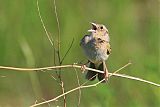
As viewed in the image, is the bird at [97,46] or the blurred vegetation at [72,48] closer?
the bird at [97,46]

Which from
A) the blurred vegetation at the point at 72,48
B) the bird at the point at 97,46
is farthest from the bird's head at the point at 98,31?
the blurred vegetation at the point at 72,48

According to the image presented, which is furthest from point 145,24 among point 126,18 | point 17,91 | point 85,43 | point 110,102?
point 85,43

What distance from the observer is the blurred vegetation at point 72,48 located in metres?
8.62

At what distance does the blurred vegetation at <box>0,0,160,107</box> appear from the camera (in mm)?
8617

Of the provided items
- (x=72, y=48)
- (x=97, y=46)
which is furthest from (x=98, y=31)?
(x=72, y=48)

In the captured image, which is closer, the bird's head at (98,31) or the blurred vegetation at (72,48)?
the bird's head at (98,31)

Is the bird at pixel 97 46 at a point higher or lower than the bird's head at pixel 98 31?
lower

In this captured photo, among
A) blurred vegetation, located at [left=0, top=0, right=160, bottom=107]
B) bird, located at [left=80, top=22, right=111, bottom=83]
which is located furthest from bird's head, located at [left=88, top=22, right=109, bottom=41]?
blurred vegetation, located at [left=0, top=0, right=160, bottom=107]

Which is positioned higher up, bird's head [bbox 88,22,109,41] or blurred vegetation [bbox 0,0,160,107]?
bird's head [bbox 88,22,109,41]

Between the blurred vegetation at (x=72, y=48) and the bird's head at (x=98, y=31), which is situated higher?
the bird's head at (x=98, y=31)

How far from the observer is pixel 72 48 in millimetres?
9625

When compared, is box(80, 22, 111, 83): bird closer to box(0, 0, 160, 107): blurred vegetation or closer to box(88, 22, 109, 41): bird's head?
box(88, 22, 109, 41): bird's head

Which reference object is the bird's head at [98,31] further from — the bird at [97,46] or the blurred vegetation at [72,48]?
the blurred vegetation at [72,48]

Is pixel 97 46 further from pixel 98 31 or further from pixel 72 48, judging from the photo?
pixel 72 48
